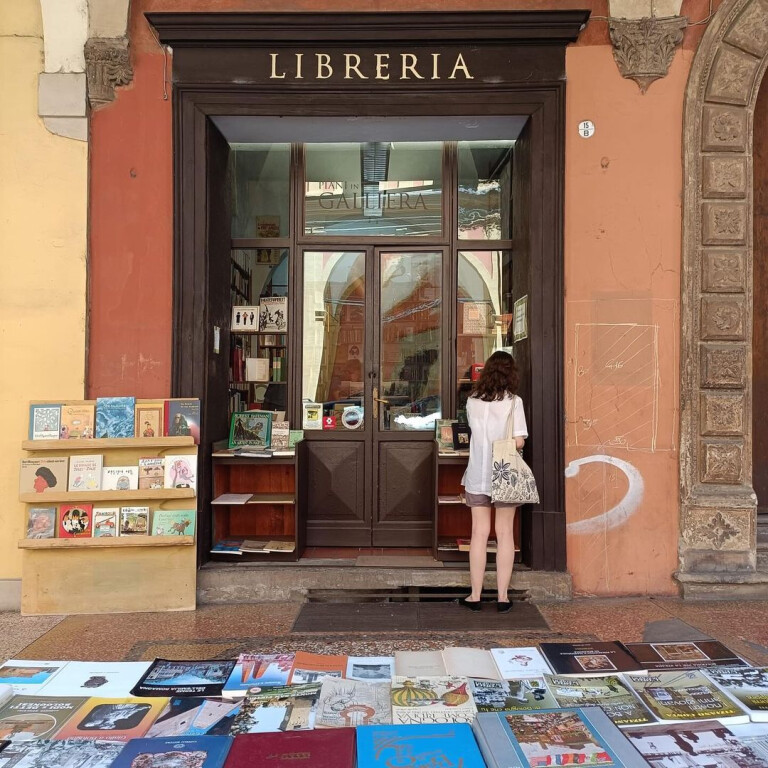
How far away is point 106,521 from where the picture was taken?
5156 mm

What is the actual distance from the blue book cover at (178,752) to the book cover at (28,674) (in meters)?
0.63

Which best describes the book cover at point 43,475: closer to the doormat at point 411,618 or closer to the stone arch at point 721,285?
the doormat at point 411,618

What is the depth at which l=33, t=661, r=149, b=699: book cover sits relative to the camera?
7.34ft

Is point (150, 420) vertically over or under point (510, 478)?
over

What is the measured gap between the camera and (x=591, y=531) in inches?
214

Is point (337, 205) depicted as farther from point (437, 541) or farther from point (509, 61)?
point (437, 541)

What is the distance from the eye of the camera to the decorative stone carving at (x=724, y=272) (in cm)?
536

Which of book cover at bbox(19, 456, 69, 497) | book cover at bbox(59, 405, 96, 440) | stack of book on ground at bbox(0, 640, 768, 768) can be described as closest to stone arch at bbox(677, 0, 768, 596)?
stack of book on ground at bbox(0, 640, 768, 768)

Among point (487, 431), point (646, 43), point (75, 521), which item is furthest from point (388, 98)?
point (75, 521)

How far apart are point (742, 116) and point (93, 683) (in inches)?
236

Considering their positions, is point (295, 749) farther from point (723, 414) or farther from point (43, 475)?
point (723, 414)

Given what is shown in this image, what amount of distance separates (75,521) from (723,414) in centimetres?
529

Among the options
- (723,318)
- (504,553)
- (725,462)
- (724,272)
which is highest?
(724,272)

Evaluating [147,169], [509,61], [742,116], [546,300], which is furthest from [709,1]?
[147,169]
